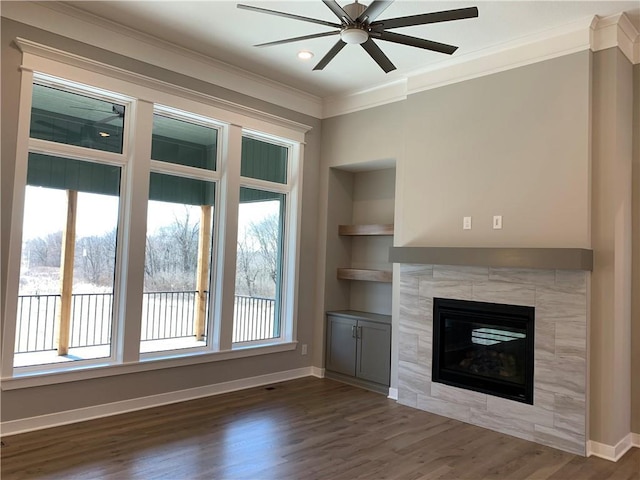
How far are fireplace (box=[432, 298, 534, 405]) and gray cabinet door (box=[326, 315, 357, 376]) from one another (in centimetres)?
115

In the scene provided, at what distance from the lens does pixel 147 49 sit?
4305mm

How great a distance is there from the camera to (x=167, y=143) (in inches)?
181

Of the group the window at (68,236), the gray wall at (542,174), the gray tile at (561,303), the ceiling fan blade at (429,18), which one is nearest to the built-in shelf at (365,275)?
the gray wall at (542,174)

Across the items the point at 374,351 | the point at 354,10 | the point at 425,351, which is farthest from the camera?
the point at 374,351

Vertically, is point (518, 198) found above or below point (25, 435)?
above

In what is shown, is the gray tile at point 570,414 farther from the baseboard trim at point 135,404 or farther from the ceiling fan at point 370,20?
the baseboard trim at point 135,404

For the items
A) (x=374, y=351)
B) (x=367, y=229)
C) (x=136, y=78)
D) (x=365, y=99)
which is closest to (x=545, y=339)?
(x=374, y=351)

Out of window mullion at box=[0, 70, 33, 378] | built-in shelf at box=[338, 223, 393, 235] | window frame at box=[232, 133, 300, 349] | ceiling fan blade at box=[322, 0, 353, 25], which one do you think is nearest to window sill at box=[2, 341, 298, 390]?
window mullion at box=[0, 70, 33, 378]

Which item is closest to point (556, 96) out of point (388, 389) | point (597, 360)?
point (597, 360)

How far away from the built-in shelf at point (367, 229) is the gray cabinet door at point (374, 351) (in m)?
1.02

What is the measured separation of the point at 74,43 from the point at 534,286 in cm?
424

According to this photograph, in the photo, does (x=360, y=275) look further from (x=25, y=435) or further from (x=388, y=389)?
(x=25, y=435)

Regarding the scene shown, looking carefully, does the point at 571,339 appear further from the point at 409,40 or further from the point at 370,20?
the point at 370,20

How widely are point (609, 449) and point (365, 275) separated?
281 cm
